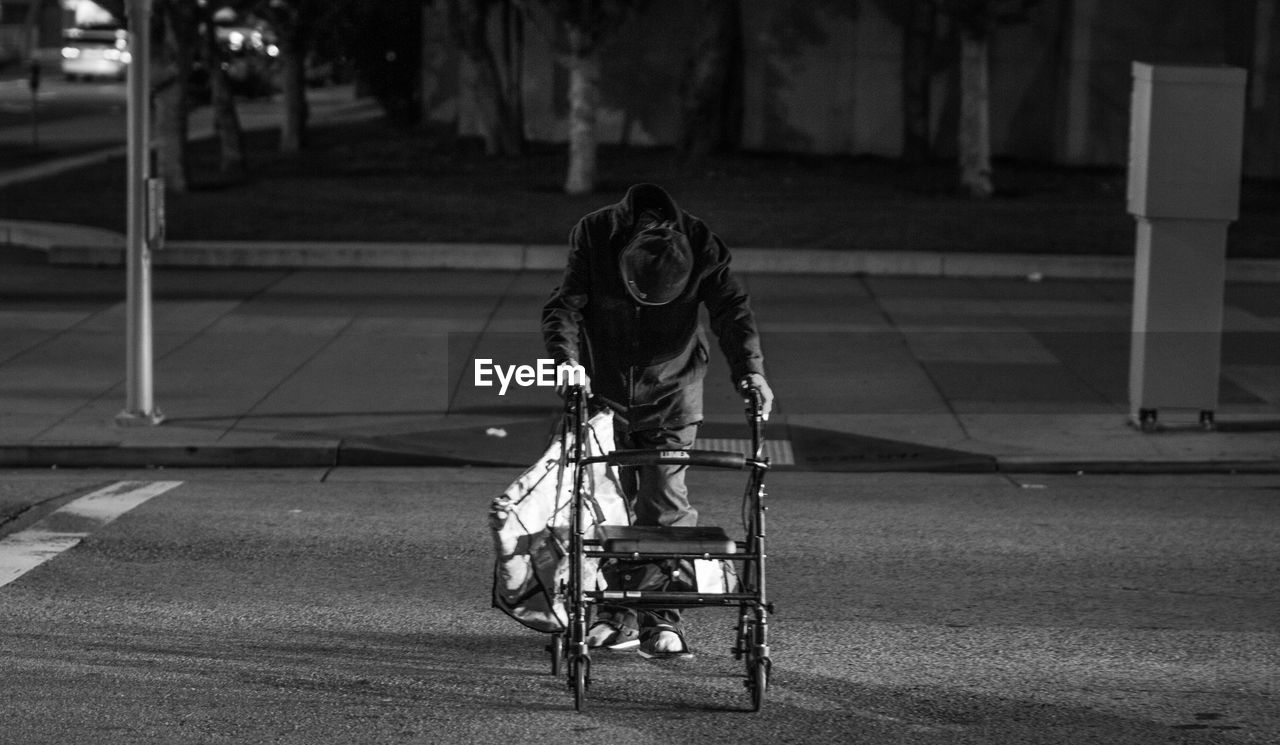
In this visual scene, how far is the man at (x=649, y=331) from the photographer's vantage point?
660 cm

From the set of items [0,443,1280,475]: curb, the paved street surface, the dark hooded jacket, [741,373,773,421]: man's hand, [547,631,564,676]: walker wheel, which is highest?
the dark hooded jacket

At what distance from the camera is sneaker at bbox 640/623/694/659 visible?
271 inches

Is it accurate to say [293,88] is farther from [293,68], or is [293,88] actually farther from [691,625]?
[691,625]

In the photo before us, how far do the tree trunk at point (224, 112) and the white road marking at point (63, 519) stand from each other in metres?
16.1

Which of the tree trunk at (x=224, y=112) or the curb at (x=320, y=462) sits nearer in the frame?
the curb at (x=320, y=462)

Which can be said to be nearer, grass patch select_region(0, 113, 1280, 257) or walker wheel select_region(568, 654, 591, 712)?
walker wheel select_region(568, 654, 591, 712)

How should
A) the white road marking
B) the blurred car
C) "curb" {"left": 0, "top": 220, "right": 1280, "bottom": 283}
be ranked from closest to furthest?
the white road marking
"curb" {"left": 0, "top": 220, "right": 1280, "bottom": 283}
the blurred car

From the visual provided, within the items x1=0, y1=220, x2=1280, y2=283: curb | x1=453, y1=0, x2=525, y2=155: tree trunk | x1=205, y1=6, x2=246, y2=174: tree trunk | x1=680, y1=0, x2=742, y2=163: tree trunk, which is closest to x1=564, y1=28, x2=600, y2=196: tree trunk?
x1=453, y1=0, x2=525, y2=155: tree trunk

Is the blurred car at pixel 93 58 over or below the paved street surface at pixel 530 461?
over

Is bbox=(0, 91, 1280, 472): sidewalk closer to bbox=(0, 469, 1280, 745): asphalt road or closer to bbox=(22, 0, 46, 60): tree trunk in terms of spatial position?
bbox=(0, 469, 1280, 745): asphalt road

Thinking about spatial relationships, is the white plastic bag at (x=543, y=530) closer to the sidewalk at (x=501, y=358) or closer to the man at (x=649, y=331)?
the man at (x=649, y=331)

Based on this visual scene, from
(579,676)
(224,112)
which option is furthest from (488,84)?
(579,676)

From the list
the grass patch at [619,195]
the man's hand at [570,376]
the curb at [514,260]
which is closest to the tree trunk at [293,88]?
the grass patch at [619,195]

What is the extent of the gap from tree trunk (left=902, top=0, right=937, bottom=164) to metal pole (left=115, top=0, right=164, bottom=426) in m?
17.4
